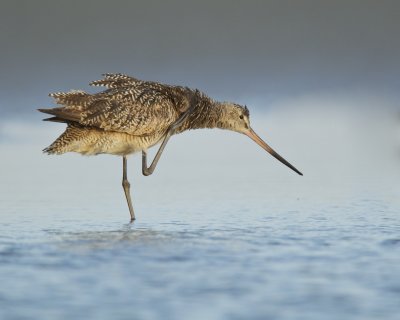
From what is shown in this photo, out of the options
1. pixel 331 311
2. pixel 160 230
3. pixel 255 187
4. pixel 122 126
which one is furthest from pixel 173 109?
pixel 331 311

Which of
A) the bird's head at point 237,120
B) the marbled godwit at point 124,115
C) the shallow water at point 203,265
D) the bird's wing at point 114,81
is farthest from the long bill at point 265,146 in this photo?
the bird's wing at point 114,81

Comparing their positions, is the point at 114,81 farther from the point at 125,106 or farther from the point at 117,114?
the point at 117,114

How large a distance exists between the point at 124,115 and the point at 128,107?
120mm

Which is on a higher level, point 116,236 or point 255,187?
point 255,187

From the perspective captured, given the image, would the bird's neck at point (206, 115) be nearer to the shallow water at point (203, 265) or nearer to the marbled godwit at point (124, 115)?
the marbled godwit at point (124, 115)

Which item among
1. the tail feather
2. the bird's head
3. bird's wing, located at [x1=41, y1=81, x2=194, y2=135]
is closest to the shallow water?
the tail feather

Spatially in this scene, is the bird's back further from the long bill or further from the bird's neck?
the long bill

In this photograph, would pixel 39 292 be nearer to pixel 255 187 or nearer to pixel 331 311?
pixel 331 311

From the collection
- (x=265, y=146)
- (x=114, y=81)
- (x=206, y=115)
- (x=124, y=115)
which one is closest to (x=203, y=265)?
(x=124, y=115)

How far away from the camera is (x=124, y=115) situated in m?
9.46

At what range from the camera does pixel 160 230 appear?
830 centimetres

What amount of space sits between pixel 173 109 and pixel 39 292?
5.08 meters

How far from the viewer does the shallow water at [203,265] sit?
15.6 ft

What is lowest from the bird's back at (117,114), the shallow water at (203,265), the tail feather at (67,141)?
the shallow water at (203,265)
